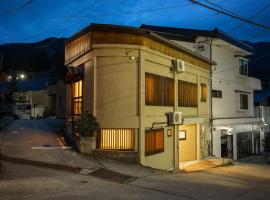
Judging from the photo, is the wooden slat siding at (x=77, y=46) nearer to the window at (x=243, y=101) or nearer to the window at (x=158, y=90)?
the window at (x=158, y=90)

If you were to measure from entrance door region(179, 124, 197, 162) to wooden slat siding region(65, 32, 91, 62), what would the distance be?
974cm

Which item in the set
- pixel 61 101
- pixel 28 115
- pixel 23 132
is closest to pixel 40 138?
pixel 23 132

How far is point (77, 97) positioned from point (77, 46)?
3.10 meters

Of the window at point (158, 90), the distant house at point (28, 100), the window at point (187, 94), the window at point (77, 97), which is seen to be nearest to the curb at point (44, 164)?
the window at point (158, 90)

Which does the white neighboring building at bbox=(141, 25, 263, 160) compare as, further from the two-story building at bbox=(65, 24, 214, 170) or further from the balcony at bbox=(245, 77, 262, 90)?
the two-story building at bbox=(65, 24, 214, 170)

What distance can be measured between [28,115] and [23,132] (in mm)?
28697

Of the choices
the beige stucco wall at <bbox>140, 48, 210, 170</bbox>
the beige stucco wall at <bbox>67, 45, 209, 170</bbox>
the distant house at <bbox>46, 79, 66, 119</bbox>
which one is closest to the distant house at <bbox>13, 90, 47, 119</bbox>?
the distant house at <bbox>46, 79, 66, 119</bbox>

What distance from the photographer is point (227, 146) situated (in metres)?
29.2

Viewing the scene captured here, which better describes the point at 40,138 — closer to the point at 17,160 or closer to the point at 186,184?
the point at 17,160

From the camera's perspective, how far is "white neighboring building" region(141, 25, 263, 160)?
2684 cm

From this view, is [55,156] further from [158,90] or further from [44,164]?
[158,90]

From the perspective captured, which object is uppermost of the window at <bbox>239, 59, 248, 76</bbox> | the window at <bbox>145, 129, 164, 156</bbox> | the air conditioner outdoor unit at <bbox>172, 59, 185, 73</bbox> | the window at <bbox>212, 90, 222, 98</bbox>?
the window at <bbox>239, 59, 248, 76</bbox>

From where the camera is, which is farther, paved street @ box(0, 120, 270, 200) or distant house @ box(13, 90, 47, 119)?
distant house @ box(13, 90, 47, 119)

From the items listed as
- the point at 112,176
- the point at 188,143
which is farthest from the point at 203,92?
the point at 112,176
